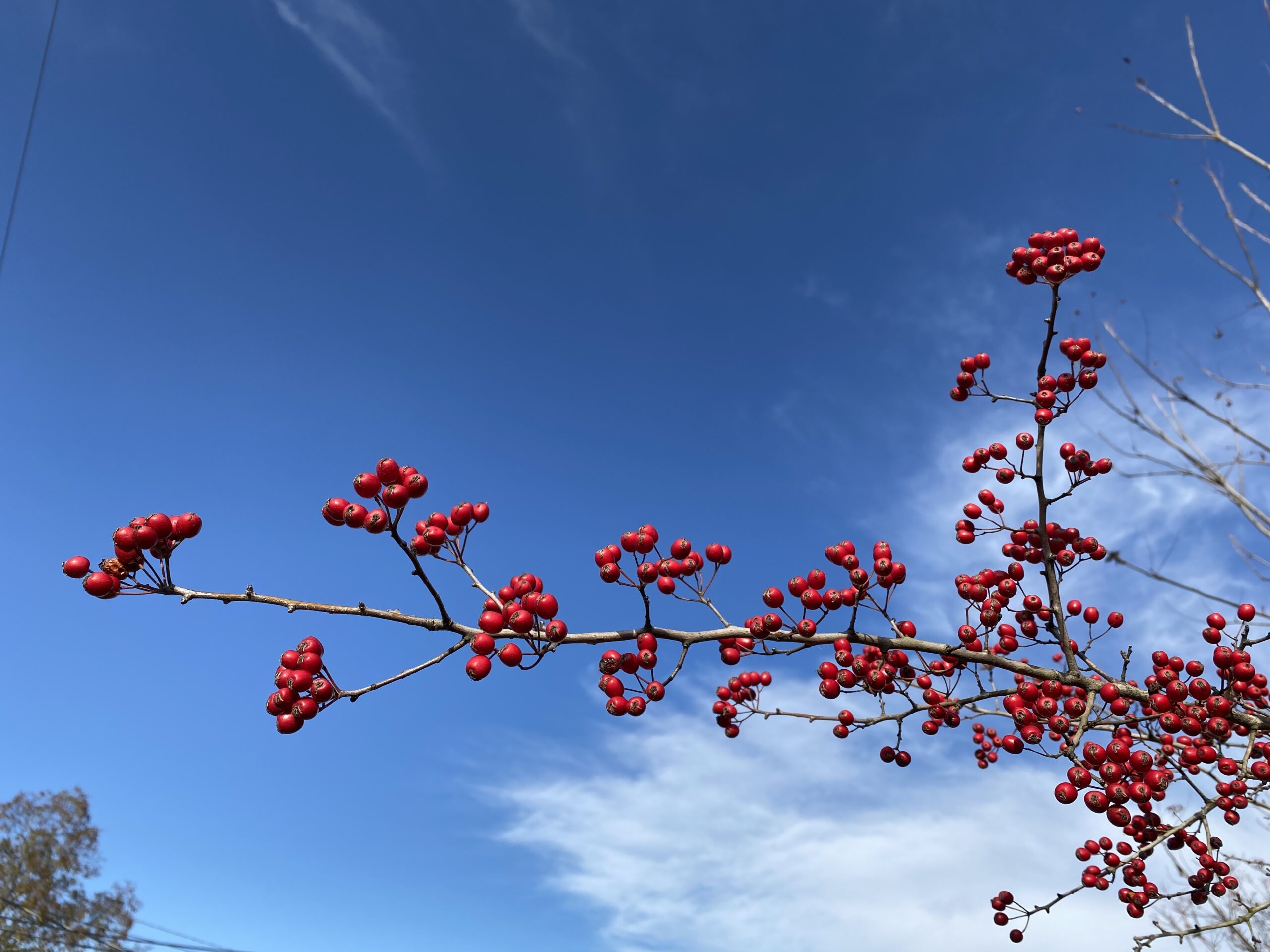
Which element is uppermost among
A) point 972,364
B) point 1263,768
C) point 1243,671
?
point 972,364

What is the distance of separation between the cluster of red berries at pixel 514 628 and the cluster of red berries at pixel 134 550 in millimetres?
1351

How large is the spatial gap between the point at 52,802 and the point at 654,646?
119ft

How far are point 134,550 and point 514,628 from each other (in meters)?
1.68

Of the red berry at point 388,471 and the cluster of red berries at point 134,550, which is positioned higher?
the red berry at point 388,471

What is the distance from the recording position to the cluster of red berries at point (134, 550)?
3.43m

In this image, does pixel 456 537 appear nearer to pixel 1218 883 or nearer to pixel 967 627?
pixel 967 627

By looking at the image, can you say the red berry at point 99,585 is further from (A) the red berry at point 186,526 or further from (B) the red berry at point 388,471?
(B) the red berry at point 388,471

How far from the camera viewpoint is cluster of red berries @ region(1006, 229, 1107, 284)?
4.66 meters

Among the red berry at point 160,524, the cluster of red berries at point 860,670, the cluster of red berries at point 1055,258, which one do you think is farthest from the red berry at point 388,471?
the cluster of red berries at point 1055,258

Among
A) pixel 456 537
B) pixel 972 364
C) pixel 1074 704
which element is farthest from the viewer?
Answer: pixel 972 364

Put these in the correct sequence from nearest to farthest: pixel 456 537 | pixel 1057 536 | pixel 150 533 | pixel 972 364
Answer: pixel 150 533, pixel 456 537, pixel 972 364, pixel 1057 536

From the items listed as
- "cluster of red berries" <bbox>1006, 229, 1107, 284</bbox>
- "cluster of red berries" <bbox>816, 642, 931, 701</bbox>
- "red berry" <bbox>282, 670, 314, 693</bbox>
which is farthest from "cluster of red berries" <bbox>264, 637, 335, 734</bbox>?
"cluster of red berries" <bbox>1006, 229, 1107, 284</bbox>

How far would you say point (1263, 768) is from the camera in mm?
4953

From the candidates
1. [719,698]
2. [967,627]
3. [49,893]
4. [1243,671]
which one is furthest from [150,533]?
[49,893]
